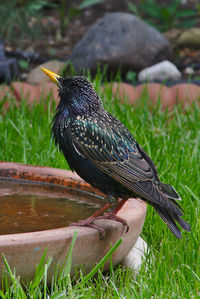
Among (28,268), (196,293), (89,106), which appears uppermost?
(89,106)

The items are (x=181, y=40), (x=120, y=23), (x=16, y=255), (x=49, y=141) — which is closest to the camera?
(x=16, y=255)

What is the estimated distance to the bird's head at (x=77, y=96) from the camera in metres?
3.10

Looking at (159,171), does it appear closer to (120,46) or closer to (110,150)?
(110,150)

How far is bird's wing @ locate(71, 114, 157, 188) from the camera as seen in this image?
2957 millimetres

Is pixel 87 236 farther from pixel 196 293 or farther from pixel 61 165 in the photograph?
pixel 61 165

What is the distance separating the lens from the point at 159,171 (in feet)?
13.0

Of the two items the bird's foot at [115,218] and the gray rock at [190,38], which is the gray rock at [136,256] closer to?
the bird's foot at [115,218]

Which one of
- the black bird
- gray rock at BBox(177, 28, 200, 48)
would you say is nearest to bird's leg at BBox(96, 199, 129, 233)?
the black bird

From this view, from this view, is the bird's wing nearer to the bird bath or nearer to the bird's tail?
the bird's tail

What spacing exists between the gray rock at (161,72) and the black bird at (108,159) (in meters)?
3.90

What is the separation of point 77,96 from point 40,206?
0.66 meters

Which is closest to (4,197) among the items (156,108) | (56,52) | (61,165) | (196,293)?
(61,165)

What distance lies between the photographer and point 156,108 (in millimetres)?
5246

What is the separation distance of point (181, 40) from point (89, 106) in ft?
18.2
